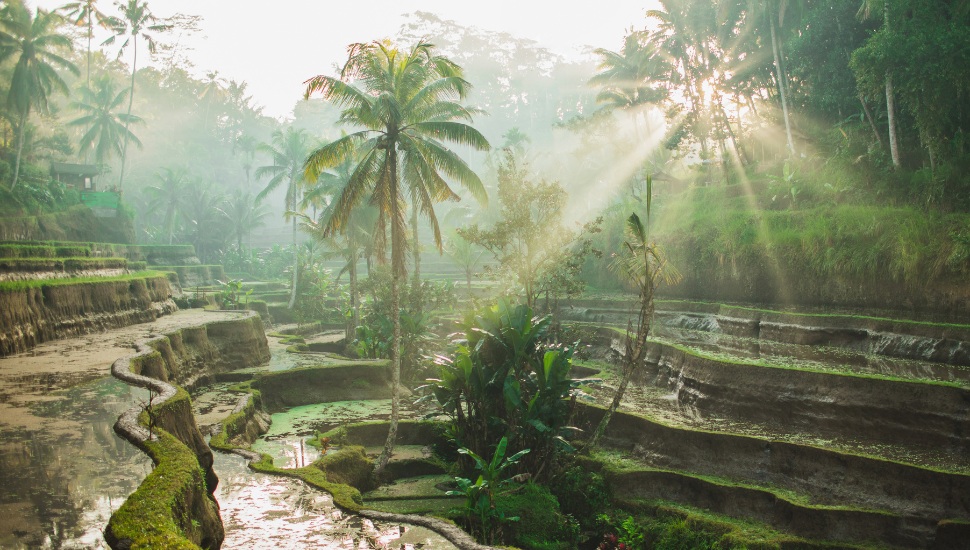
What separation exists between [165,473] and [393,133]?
7744 mm

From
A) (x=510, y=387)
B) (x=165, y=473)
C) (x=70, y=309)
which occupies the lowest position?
(x=510, y=387)

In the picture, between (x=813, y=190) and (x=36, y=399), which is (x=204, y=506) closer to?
(x=36, y=399)

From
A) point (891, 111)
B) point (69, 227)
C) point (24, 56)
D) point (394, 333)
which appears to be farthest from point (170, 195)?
point (891, 111)

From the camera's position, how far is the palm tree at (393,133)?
439 inches

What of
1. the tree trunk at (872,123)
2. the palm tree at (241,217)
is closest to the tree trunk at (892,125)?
the tree trunk at (872,123)

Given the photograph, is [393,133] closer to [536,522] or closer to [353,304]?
[536,522]

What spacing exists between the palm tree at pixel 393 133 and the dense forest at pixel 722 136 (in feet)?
5.33

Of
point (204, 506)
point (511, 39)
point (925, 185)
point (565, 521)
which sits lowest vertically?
point (565, 521)

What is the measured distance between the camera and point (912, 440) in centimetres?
912

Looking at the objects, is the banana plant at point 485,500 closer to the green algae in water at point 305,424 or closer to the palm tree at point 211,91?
the green algae in water at point 305,424

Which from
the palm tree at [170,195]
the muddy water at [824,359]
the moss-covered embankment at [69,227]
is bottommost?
the muddy water at [824,359]

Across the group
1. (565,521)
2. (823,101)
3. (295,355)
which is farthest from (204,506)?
(823,101)

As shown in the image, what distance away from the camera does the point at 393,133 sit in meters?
11.2

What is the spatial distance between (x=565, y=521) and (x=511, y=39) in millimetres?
72021
